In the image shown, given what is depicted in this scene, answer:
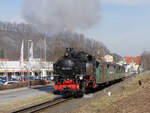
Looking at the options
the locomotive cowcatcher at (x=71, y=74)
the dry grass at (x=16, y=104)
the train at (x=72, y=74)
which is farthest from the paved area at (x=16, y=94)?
the locomotive cowcatcher at (x=71, y=74)

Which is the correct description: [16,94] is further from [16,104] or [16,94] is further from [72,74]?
[16,104]

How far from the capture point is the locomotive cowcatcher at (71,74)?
67.7ft

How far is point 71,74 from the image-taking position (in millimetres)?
21016

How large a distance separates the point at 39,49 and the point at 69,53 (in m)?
116

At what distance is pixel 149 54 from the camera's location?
389 ft

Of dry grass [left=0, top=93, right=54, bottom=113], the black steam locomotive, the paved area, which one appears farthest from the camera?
the paved area

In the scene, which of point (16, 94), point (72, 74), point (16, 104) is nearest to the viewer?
point (16, 104)

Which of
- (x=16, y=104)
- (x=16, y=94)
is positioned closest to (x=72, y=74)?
(x=16, y=104)

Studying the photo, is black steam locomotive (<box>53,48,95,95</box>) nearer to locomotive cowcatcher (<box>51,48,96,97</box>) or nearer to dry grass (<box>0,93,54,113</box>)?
locomotive cowcatcher (<box>51,48,96,97</box>)

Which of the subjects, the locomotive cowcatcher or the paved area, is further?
the paved area

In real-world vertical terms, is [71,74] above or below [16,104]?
above

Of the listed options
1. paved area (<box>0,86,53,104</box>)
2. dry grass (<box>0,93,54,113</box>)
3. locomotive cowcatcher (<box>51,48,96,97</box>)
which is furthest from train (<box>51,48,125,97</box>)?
paved area (<box>0,86,53,104</box>)

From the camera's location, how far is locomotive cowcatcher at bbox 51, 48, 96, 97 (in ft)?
67.7

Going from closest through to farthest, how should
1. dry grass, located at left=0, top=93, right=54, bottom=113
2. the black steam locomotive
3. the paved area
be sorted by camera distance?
dry grass, located at left=0, top=93, right=54, bottom=113, the black steam locomotive, the paved area
